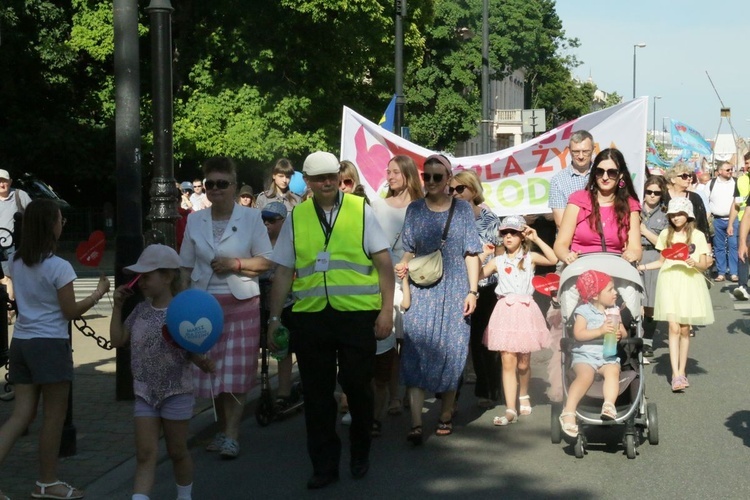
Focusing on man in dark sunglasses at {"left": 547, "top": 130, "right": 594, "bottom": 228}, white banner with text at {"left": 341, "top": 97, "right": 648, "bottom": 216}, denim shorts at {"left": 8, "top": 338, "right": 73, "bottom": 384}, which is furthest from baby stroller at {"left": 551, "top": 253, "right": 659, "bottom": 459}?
white banner with text at {"left": 341, "top": 97, "right": 648, "bottom": 216}

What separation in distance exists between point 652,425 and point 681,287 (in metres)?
2.78

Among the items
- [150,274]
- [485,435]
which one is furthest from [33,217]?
[485,435]

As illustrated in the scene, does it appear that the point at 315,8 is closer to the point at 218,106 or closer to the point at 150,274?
the point at 218,106

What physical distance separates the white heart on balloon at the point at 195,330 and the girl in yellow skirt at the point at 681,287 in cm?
525

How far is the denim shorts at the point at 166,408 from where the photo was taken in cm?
589

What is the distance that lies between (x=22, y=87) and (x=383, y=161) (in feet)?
70.6

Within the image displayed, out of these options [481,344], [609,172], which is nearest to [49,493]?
[481,344]

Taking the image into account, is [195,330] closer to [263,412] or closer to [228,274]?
[228,274]

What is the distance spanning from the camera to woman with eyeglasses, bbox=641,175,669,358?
11.8m

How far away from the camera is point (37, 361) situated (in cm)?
625

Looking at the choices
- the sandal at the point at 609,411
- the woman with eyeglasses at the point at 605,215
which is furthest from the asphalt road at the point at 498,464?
the woman with eyeglasses at the point at 605,215

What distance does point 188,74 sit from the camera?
3250cm

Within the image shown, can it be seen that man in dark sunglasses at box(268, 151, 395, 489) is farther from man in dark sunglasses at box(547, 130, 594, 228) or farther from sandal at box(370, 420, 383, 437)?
man in dark sunglasses at box(547, 130, 594, 228)

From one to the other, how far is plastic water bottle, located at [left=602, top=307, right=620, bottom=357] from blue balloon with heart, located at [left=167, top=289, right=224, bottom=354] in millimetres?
2756
